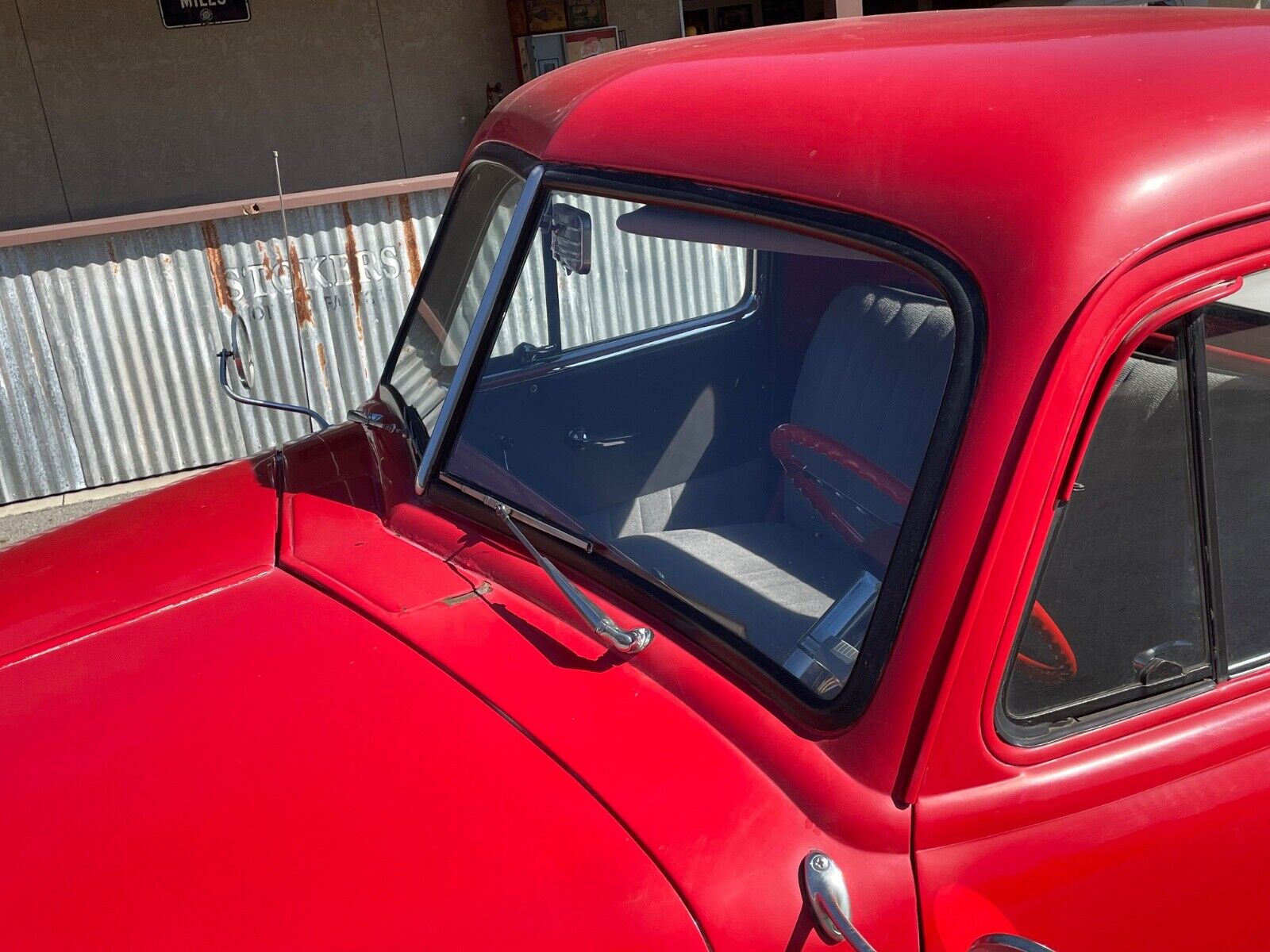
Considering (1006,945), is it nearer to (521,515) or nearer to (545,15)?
(521,515)

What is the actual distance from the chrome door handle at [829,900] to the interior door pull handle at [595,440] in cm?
102

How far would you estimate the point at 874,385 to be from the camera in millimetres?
1741

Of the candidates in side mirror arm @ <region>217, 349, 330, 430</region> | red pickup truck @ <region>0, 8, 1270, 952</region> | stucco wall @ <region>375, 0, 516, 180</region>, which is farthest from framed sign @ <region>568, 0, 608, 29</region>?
red pickup truck @ <region>0, 8, 1270, 952</region>

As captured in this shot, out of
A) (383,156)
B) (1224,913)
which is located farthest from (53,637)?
(383,156)

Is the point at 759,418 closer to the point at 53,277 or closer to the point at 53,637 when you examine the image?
the point at 53,637

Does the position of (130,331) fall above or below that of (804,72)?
below

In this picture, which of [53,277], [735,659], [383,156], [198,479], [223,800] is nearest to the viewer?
[223,800]

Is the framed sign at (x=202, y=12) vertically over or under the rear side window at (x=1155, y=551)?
over

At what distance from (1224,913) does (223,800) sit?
48.9 inches

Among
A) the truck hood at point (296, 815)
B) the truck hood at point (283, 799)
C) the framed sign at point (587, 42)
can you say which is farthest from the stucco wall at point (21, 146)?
the truck hood at point (296, 815)

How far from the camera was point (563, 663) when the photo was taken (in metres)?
1.46

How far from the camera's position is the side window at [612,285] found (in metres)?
1.82

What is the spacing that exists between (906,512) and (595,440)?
0.90m

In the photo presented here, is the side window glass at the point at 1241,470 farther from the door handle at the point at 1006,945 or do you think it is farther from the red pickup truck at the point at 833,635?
the door handle at the point at 1006,945
